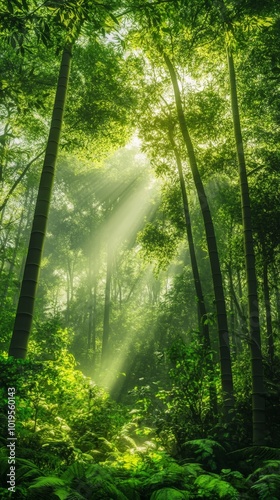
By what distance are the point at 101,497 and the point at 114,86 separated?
784 centimetres

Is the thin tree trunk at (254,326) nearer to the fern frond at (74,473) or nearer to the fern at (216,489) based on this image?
the fern at (216,489)

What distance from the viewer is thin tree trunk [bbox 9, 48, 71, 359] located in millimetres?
3658

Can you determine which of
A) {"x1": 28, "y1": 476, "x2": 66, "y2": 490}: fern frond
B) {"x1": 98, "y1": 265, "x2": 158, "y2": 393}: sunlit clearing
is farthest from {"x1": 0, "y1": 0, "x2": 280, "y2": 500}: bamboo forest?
{"x1": 98, "y1": 265, "x2": 158, "y2": 393}: sunlit clearing

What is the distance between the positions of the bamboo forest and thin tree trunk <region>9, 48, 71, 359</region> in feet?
0.05

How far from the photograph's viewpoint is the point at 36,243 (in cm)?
403

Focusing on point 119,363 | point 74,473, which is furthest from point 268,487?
point 119,363

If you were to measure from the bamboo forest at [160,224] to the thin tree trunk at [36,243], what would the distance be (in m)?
0.02

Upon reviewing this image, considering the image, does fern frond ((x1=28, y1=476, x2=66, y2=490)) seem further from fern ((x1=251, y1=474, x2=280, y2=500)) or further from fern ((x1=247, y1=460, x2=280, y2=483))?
fern ((x1=247, y1=460, x2=280, y2=483))

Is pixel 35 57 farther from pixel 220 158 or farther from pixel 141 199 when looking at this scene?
pixel 141 199

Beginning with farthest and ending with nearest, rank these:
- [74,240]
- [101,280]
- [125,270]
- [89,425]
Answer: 1. [101,280]
2. [125,270]
3. [74,240]
4. [89,425]

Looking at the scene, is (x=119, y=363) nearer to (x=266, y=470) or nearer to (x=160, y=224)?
A: (x=160, y=224)

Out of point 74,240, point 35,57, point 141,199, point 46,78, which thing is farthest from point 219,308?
point 74,240

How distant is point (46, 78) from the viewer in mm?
8734

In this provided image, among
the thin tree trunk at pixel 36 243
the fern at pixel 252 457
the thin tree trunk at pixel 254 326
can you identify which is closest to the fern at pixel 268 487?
the fern at pixel 252 457
